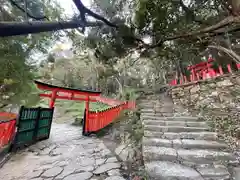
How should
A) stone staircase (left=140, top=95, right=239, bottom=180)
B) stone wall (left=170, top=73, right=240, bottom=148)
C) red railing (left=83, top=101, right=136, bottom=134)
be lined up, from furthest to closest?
red railing (left=83, top=101, right=136, bottom=134) → stone wall (left=170, top=73, right=240, bottom=148) → stone staircase (left=140, top=95, right=239, bottom=180)

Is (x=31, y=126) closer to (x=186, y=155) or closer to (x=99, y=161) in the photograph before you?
(x=99, y=161)

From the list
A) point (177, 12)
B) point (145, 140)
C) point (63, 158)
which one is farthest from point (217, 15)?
point (63, 158)

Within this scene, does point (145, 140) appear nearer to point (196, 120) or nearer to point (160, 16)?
point (196, 120)

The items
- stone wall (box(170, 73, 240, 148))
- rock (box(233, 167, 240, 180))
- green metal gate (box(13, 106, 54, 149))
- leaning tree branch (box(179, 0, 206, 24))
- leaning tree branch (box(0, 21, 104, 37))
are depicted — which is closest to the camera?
leaning tree branch (box(0, 21, 104, 37))

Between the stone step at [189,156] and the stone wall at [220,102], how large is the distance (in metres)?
0.57

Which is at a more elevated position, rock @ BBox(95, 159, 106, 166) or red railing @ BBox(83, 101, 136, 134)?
red railing @ BBox(83, 101, 136, 134)

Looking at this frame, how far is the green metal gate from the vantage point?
403cm

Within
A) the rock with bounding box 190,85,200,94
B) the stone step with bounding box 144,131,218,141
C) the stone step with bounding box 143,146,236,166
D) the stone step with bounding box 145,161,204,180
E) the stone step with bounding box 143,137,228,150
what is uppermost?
the rock with bounding box 190,85,200,94

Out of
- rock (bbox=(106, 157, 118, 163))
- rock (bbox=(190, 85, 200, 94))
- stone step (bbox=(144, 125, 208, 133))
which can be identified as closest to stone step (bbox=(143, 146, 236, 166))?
rock (bbox=(106, 157, 118, 163))

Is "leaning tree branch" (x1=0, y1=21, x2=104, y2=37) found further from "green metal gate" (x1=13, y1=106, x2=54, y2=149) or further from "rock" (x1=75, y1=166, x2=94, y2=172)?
"green metal gate" (x1=13, y1=106, x2=54, y2=149)

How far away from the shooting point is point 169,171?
2.41 metres

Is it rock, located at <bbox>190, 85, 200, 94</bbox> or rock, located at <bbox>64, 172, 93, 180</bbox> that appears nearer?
rock, located at <bbox>64, 172, 93, 180</bbox>

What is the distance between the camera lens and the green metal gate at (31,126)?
403 centimetres

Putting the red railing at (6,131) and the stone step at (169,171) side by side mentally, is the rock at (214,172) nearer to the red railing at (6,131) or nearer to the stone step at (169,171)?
the stone step at (169,171)
